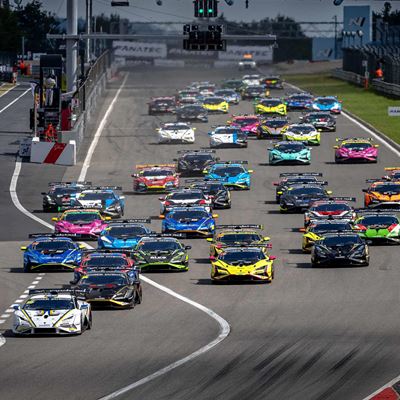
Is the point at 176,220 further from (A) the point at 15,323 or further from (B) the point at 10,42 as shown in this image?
(B) the point at 10,42

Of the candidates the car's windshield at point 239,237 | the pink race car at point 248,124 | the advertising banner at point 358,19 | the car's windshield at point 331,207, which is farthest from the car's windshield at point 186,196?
the advertising banner at point 358,19

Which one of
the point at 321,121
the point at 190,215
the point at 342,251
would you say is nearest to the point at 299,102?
the point at 321,121

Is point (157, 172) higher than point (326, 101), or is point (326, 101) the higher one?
point (157, 172)

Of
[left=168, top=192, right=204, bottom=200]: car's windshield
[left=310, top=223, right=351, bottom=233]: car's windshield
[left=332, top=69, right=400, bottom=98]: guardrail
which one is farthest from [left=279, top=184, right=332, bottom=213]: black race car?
[left=332, top=69, right=400, bottom=98]: guardrail

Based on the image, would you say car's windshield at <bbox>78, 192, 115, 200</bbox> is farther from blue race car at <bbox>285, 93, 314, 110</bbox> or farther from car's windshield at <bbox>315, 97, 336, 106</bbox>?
blue race car at <bbox>285, 93, 314, 110</bbox>

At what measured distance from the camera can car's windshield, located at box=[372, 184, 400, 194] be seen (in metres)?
65.6

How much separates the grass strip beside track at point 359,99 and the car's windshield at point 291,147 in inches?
478

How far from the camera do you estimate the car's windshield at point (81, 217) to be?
59.2 metres

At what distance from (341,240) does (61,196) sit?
19710 millimetres

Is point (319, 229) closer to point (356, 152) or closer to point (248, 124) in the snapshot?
point (356, 152)

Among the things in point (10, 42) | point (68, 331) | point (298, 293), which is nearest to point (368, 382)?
point (68, 331)

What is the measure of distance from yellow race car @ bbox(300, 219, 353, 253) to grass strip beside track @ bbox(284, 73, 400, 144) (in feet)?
131

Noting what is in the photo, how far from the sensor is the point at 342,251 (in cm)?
5103

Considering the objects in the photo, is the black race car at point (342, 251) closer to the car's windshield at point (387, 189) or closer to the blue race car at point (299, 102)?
the car's windshield at point (387, 189)
